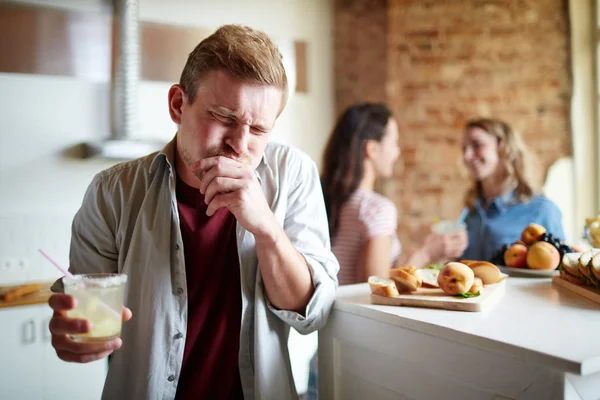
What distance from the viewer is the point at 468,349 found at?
97 centimetres

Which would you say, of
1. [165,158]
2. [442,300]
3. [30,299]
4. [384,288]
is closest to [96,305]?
[165,158]

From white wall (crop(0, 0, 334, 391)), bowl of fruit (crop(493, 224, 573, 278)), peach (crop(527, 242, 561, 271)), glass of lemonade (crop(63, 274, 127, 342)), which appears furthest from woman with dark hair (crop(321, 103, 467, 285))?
glass of lemonade (crop(63, 274, 127, 342))

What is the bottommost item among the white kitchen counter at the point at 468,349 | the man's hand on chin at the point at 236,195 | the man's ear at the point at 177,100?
the white kitchen counter at the point at 468,349

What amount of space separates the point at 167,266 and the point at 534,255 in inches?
41.1

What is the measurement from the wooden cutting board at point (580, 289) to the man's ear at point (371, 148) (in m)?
1.25

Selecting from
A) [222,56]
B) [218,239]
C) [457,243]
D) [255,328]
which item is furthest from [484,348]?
[457,243]

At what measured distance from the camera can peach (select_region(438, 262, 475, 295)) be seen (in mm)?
1141

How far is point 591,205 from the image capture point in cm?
386

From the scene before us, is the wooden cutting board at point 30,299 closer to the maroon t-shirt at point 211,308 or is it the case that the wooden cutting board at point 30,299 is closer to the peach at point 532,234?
the maroon t-shirt at point 211,308

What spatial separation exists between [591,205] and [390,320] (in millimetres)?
3393

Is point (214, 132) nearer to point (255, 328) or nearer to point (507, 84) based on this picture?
point (255, 328)

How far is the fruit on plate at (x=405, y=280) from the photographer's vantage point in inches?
47.6

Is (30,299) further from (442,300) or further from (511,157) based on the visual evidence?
(511,157)

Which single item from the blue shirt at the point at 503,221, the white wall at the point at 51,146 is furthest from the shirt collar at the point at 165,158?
the white wall at the point at 51,146
